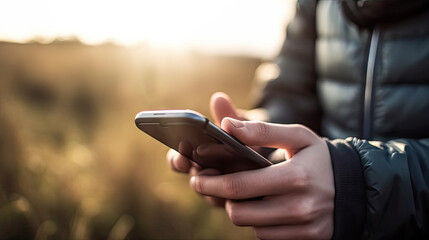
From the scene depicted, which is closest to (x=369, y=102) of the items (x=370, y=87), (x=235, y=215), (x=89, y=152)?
(x=370, y=87)

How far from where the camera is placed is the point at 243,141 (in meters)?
0.94

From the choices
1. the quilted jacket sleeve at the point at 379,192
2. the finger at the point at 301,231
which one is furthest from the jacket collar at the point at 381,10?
→ the finger at the point at 301,231

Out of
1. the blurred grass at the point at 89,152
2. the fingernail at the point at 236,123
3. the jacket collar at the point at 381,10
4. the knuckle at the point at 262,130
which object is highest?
the jacket collar at the point at 381,10

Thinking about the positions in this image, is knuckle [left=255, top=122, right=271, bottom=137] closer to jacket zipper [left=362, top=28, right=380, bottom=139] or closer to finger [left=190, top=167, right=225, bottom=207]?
finger [left=190, top=167, right=225, bottom=207]

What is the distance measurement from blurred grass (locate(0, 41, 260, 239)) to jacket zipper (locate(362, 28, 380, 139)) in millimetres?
1148

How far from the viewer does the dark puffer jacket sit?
986 mm

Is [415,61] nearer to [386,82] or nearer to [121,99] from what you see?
[386,82]

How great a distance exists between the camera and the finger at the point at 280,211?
0.92 meters

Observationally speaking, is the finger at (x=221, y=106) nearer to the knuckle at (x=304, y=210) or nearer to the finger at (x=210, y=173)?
the finger at (x=210, y=173)

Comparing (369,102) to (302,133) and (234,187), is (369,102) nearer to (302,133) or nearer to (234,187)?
(302,133)

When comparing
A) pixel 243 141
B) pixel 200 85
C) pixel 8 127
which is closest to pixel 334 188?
pixel 243 141

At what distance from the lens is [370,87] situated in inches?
52.4

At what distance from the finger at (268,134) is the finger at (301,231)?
0.21 meters

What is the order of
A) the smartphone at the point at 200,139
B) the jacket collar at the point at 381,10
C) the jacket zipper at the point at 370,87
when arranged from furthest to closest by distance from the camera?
1. the jacket zipper at the point at 370,87
2. the jacket collar at the point at 381,10
3. the smartphone at the point at 200,139
